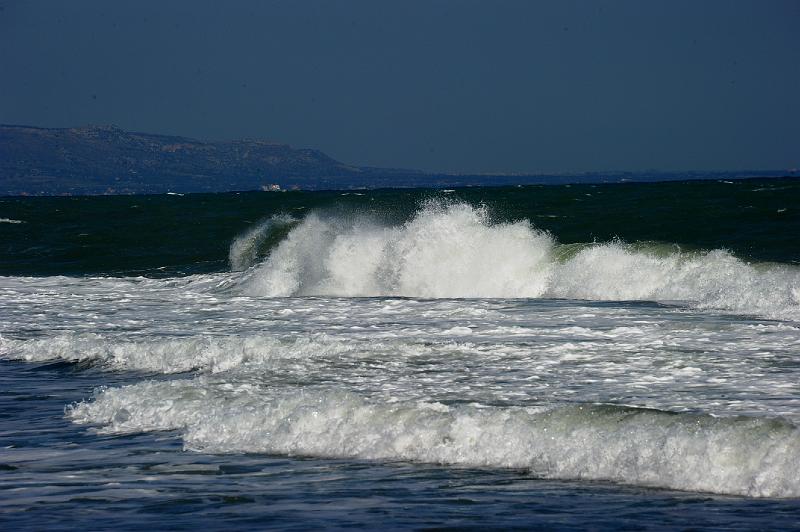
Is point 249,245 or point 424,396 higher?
point 424,396

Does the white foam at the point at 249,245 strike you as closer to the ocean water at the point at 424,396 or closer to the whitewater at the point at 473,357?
the whitewater at the point at 473,357

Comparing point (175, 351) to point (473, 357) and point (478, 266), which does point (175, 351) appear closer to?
point (473, 357)

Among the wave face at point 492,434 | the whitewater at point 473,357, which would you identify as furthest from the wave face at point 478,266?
the wave face at point 492,434

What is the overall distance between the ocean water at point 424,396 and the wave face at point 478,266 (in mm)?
70

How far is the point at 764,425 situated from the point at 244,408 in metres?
4.13

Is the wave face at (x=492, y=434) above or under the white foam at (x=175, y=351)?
above

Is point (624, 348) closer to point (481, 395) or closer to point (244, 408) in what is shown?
point (481, 395)

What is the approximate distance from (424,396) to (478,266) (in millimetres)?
12915

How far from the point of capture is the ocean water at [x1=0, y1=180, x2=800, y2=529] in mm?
6699

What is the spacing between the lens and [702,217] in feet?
114

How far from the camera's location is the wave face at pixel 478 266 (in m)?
19.1

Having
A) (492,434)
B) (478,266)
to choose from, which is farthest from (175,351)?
(478,266)

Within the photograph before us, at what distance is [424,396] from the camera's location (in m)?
9.47

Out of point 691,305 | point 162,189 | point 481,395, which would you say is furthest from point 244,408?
point 162,189
